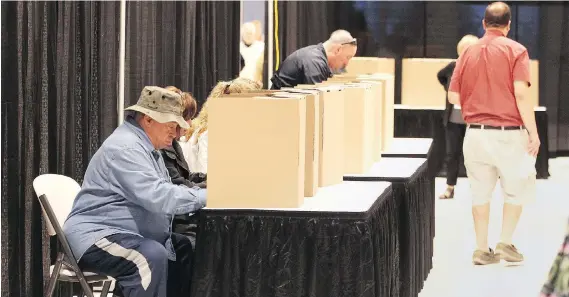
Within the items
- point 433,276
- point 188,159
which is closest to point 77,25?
point 188,159

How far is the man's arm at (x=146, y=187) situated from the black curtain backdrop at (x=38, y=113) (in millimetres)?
978

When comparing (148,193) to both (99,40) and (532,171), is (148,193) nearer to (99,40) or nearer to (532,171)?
(99,40)

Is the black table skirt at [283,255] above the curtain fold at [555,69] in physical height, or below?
below

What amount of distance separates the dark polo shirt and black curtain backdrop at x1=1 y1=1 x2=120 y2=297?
6.05 feet

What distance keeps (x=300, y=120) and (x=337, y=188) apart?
71 cm

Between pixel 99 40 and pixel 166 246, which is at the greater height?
pixel 99 40

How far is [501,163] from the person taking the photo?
6.45 metres

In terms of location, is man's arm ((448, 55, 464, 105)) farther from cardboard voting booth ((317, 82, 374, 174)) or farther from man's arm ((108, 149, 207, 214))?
man's arm ((108, 149, 207, 214))

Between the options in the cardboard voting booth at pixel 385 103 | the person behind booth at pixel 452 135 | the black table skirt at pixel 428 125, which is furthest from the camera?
the black table skirt at pixel 428 125

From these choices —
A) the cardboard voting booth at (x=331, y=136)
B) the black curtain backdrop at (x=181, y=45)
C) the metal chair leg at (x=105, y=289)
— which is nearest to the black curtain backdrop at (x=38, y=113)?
the metal chair leg at (x=105, y=289)

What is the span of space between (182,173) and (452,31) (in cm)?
998

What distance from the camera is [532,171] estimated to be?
21.4 ft

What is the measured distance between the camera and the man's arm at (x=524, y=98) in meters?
6.26

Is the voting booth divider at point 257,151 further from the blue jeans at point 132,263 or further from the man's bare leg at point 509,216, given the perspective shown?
the man's bare leg at point 509,216
